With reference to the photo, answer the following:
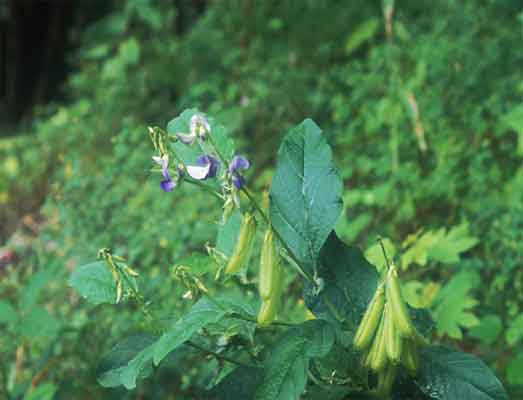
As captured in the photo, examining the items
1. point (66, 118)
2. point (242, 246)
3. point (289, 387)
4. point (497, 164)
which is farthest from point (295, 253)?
point (66, 118)

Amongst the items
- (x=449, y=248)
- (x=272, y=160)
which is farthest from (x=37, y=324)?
(x=272, y=160)

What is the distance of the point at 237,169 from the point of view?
4.38ft

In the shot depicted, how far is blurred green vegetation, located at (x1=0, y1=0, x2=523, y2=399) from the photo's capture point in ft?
7.95

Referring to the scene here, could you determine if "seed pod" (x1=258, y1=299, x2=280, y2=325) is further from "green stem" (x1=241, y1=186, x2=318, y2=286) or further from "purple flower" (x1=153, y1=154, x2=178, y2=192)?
"purple flower" (x1=153, y1=154, x2=178, y2=192)

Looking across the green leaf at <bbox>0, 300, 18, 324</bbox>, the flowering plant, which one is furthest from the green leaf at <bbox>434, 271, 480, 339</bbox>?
the green leaf at <bbox>0, 300, 18, 324</bbox>

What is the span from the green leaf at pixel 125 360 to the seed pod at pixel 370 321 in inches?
14.2

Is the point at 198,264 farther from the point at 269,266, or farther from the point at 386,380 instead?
the point at 386,380

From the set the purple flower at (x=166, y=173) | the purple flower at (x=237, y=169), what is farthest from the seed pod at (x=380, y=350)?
the purple flower at (x=166, y=173)

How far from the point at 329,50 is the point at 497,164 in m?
1.72

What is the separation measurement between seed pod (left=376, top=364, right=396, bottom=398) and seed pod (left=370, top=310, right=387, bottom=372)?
4 centimetres

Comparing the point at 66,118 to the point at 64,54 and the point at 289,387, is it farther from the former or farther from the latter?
the point at 289,387

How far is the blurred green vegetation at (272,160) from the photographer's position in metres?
2.42

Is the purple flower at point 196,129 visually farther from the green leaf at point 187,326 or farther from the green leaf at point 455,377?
the green leaf at point 455,377

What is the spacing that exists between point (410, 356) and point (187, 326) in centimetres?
38
